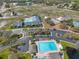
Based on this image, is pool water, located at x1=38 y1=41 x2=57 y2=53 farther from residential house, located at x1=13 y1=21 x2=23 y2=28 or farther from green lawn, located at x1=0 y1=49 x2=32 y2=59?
residential house, located at x1=13 y1=21 x2=23 y2=28

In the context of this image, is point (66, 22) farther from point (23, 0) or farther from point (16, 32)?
point (23, 0)

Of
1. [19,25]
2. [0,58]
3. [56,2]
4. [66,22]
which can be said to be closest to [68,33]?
[66,22]

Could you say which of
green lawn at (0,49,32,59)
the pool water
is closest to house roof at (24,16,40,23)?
the pool water

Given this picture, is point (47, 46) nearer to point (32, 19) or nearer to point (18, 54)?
point (18, 54)

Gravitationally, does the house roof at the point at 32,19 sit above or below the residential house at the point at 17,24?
below

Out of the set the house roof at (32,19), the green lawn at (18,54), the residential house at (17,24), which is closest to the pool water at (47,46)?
the green lawn at (18,54)

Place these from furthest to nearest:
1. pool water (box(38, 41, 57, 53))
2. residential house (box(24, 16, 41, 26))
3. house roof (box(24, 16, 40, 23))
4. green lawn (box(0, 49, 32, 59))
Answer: house roof (box(24, 16, 40, 23)), residential house (box(24, 16, 41, 26)), pool water (box(38, 41, 57, 53)), green lawn (box(0, 49, 32, 59))

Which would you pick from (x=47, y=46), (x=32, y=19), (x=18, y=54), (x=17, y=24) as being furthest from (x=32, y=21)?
(x=18, y=54)

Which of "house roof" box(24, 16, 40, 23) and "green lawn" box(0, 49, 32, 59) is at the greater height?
"green lawn" box(0, 49, 32, 59)

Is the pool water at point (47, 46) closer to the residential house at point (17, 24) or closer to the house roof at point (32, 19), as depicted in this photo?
the residential house at point (17, 24)

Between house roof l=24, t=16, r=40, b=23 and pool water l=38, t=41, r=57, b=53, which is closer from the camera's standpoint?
pool water l=38, t=41, r=57, b=53
